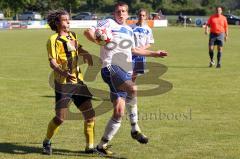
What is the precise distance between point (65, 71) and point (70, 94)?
342 mm

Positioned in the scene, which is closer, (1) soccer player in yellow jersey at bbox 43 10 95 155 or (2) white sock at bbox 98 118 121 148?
(1) soccer player in yellow jersey at bbox 43 10 95 155

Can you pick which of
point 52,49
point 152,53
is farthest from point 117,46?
point 52,49

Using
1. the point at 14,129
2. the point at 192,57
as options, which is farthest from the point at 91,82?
the point at 192,57

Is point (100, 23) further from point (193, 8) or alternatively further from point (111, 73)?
point (193, 8)

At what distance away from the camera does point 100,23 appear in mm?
7609

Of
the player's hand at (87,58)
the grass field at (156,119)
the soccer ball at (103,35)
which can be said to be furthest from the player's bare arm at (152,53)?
the grass field at (156,119)

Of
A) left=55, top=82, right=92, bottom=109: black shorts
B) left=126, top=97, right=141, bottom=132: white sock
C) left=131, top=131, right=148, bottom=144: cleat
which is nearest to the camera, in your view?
left=55, top=82, right=92, bottom=109: black shorts

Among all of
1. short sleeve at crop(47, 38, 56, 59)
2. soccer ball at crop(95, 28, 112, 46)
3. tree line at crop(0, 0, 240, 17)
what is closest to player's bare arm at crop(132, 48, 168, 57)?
soccer ball at crop(95, 28, 112, 46)

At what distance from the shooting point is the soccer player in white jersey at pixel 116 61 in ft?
24.8

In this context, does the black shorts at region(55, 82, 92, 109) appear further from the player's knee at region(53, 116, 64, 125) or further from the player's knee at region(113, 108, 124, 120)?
the player's knee at region(113, 108, 124, 120)

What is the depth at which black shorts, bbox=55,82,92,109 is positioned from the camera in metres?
7.56

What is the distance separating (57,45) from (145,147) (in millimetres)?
→ 2022

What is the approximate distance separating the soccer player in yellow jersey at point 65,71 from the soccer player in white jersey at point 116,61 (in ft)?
0.88

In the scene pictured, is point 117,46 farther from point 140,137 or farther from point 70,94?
point 140,137
